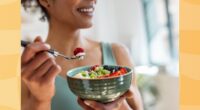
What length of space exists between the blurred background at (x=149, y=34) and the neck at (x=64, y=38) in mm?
1569

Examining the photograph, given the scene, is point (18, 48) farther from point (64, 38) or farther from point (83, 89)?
point (64, 38)

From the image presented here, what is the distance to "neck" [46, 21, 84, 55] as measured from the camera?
2.45ft

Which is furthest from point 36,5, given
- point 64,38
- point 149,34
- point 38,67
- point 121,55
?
point 149,34

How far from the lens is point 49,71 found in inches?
19.3

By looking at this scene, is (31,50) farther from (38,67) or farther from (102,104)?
(102,104)

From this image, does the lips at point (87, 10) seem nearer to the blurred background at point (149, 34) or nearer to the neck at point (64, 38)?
the neck at point (64, 38)

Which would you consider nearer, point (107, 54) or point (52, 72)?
point (52, 72)

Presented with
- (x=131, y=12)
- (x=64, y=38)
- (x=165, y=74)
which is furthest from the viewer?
(x=131, y=12)

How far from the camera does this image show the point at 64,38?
29.7 inches

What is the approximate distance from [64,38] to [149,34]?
196 cm

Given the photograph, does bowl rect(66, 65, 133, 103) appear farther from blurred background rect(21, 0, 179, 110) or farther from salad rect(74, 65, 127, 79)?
blurred background rect(21, 0, 179, 110)

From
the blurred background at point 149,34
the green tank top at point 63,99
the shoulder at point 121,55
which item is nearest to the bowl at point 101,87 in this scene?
the green tank top at point 63,99

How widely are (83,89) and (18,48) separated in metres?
0.15

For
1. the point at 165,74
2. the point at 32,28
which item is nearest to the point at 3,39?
the point at 32,28
